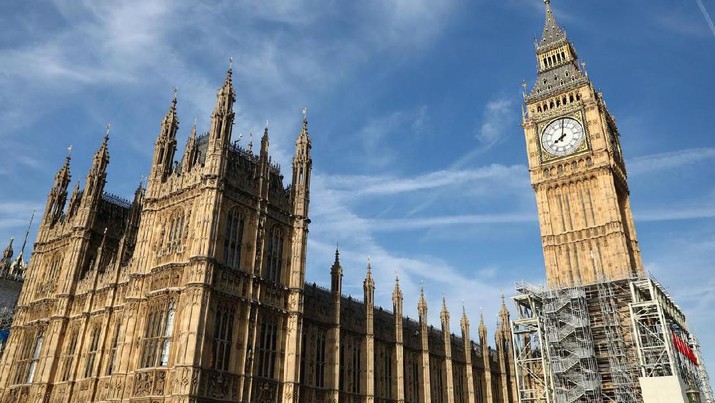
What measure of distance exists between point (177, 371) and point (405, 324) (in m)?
27.4

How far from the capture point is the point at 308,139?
45.2 m

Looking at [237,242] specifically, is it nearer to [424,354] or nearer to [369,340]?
[369,340]

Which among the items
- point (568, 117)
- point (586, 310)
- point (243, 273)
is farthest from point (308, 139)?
point (568, 117)

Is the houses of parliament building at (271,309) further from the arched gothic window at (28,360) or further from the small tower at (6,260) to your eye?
the small tower at (6,260)

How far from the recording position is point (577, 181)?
63.2 m

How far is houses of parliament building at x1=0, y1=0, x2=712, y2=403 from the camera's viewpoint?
34281 millimetres

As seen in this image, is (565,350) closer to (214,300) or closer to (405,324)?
(405,324)

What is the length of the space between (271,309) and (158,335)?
715 cm

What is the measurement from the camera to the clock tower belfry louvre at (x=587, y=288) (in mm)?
48938

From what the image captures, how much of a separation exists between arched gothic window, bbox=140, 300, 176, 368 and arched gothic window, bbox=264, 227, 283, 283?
267 inches

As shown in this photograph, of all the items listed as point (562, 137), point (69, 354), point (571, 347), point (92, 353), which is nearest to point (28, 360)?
point (69, 354)

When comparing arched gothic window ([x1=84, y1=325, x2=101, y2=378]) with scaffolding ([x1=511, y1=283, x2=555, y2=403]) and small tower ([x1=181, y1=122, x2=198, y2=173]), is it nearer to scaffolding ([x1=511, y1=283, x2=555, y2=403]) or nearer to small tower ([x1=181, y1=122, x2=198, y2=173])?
small tower ([x1=181, y1=122, x2=198, y2=173])

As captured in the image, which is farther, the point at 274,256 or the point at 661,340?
the point at 661,340

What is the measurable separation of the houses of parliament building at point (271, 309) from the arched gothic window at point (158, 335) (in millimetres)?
106
